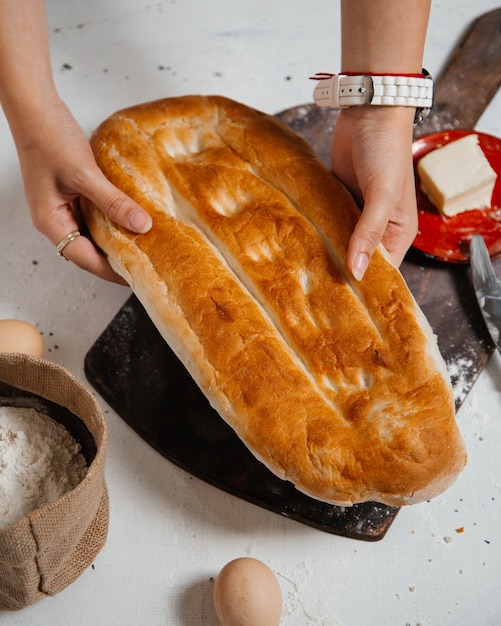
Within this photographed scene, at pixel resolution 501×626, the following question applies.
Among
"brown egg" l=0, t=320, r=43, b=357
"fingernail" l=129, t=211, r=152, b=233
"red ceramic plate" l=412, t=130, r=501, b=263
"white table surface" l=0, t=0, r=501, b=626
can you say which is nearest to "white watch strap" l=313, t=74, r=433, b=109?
"red ceramic plate" l=412, t=130, r=501, b=263

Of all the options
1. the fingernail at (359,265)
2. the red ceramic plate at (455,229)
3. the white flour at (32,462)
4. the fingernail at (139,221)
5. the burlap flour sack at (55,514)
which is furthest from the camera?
the red ceramic plate at (455,229)

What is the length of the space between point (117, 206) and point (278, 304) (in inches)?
18.5

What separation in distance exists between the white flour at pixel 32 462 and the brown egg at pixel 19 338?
213 millimetres

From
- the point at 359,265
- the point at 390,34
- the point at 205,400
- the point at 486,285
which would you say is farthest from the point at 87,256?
the point at 486,285

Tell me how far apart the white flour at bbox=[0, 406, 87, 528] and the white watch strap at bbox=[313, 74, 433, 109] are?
1122 millimetres

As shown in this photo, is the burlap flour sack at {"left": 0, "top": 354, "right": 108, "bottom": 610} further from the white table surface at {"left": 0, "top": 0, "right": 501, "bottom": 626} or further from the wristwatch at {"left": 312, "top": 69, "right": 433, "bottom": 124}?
the wristwatch at {"left": 312, "top": 69, "right": 433, "bottom": 124}

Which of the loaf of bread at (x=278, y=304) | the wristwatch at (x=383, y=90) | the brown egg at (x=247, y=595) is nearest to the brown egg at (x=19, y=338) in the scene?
the loaf of bread at (x=278, y=304)

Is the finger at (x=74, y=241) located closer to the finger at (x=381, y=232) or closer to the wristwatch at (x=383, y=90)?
the finger at (x=381, y=232)

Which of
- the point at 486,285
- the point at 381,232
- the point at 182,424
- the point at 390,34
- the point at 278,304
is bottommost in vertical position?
the point at 182,424

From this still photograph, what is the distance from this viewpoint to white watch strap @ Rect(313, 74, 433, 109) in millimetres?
1771

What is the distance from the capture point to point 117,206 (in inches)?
65.6

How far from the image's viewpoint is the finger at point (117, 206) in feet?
5.43

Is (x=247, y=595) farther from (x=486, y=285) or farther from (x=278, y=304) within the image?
(x=486, y=285)

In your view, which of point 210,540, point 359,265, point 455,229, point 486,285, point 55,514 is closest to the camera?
point 55,514
